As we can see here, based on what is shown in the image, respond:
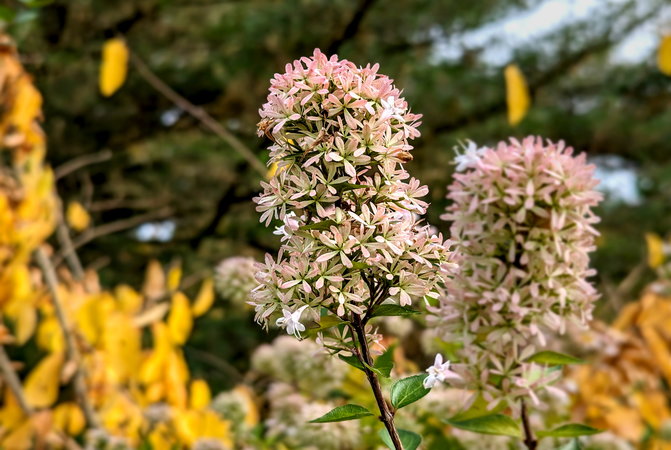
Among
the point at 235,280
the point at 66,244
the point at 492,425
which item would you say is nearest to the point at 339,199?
the point at 492,425

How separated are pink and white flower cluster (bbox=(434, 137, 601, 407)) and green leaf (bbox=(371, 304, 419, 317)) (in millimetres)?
156

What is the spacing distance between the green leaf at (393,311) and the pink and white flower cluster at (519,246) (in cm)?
16

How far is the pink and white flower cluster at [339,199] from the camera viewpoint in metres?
0.45

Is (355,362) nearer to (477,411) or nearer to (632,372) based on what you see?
(477,411)

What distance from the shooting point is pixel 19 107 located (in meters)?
1.71

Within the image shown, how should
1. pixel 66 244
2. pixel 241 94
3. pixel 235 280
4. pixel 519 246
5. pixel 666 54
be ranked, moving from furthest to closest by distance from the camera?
1. pixel 241 94
2. pixel 66 244
3. pixel 666 54
4. pixel 235 280
5. pixel 519 246

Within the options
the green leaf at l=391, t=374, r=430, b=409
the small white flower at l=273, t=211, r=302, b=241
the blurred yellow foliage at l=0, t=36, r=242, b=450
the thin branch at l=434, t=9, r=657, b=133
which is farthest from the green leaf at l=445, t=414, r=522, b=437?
the thin branch at l=434, t=9, r=657, b=133

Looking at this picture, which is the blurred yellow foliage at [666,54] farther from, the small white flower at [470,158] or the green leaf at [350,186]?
the green leaf at [350,186]

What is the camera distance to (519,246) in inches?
24.7

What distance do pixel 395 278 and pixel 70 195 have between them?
4.36 metres

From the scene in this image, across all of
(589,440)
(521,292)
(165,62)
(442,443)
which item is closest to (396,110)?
(521,292)

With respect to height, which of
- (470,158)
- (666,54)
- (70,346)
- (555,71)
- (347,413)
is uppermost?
(555,71)

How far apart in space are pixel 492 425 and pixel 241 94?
12.0 ft

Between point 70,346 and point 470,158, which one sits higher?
point 70,346
